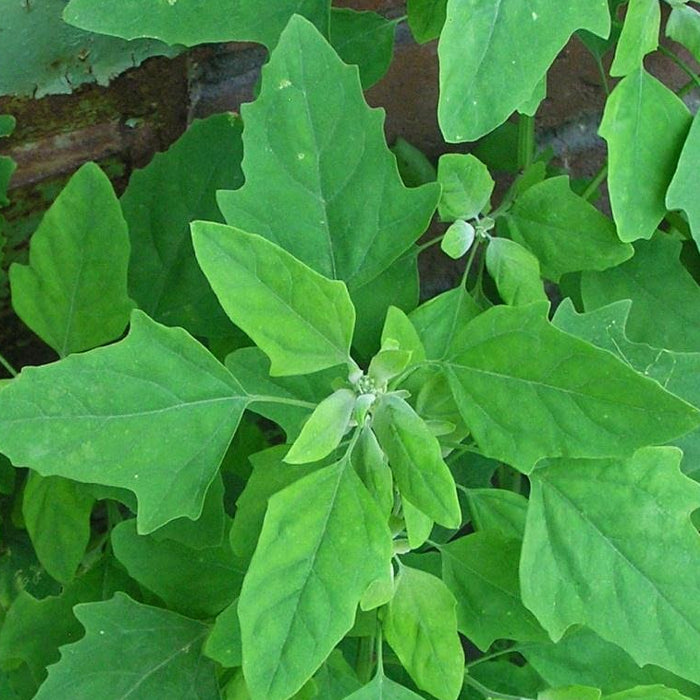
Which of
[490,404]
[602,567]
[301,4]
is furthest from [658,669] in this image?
[301,4]

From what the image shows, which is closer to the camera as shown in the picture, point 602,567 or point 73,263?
point 602,567

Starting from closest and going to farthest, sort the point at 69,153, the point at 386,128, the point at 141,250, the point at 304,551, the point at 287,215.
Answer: the point at 304,551 < the point at 287,215 < the point at 141,250 < the point at 69,153 < the point at 386,128

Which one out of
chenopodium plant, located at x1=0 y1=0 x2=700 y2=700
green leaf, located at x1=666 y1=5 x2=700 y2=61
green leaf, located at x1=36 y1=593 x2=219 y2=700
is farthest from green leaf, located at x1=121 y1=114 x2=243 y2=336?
green leaf, located at x1=666 y1=5 x2=700 y2=61

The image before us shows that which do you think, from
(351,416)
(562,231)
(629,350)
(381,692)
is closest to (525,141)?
(562,231)

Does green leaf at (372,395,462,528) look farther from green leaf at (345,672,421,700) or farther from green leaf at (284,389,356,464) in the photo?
green leaf at (345,672,421,700)

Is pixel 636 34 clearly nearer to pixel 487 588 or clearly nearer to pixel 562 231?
pixel 562 231

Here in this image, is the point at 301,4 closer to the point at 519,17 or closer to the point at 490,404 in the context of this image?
the point at 519,17

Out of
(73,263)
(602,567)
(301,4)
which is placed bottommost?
(602,567)
